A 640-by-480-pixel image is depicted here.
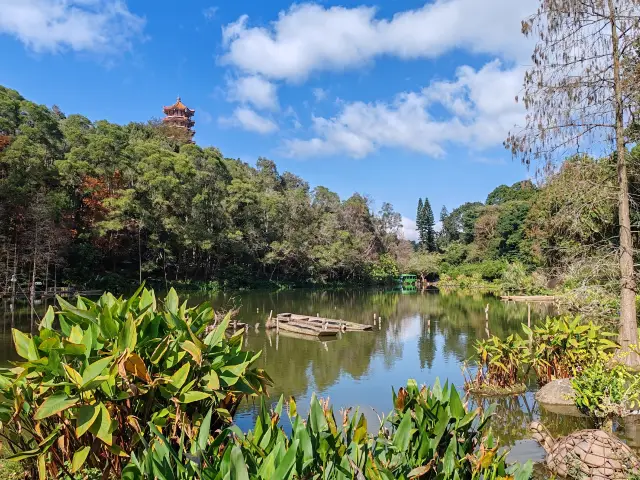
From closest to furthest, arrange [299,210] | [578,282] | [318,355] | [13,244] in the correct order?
[578,282] → [318,355] → [13,244] → [299,210]

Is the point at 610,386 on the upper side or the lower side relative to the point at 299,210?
lower

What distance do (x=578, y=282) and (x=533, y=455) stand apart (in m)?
4.61

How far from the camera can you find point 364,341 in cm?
1639

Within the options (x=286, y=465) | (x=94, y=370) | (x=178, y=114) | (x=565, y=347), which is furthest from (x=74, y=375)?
(x=178, y=114)

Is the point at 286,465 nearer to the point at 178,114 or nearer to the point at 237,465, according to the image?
the point at 237,465

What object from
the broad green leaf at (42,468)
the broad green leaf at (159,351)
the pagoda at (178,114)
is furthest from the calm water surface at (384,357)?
the pagoda at (178,114)

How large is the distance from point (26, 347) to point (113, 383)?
2.18 ft

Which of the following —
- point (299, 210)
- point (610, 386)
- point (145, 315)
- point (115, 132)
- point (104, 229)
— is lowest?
point (610, 386)

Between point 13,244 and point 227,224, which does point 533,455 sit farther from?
point 227,224

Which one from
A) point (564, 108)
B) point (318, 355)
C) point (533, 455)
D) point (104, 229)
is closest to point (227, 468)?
point (533, 455)

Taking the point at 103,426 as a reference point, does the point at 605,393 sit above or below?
below

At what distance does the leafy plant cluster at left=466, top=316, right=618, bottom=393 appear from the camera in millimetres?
7523

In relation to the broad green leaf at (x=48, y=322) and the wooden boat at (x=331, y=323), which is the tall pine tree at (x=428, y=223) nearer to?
the wooden boat at (x=331, y=323)

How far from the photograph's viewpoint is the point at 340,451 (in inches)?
83.2
